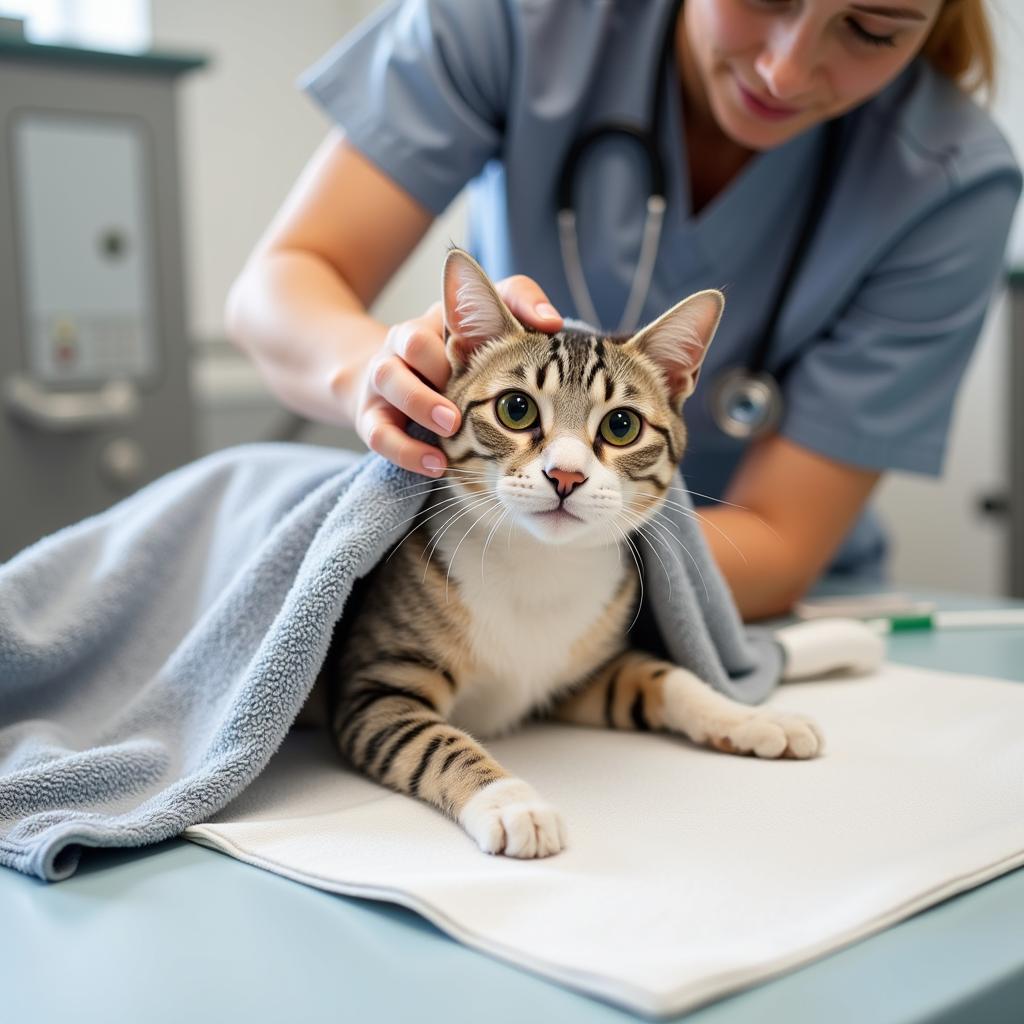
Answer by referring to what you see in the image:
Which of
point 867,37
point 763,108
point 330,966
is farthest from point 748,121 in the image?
point 330,966

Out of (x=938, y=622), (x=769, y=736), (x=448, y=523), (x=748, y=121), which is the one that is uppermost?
(x=748, y=121)

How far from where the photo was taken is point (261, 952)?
1.70 ft

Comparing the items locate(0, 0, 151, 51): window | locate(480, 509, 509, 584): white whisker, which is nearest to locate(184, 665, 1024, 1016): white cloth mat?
locate(480, 509, 509, 584): white whisker

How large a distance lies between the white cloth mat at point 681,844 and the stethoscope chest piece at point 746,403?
1.41 feet

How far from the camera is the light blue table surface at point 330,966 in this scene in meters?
0.46

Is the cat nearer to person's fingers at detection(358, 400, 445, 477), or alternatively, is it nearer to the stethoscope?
person's fingers at detection(358, 400, 445, 477)

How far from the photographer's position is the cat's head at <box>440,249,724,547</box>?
2.44 ft

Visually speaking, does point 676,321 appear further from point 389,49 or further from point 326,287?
point 389,49

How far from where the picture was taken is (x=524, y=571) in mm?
848

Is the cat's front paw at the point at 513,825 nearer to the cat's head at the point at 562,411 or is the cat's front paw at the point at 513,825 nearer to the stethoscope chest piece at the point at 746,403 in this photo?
the cat's head at the point at 562,411

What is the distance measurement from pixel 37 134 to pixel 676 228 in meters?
1.05

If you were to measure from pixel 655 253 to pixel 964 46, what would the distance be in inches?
15.1

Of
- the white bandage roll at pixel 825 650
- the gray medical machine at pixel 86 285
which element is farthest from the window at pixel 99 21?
the white bandage roll at pixel 825 650

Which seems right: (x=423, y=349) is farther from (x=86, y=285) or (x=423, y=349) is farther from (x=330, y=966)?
(x=86, y=285)
